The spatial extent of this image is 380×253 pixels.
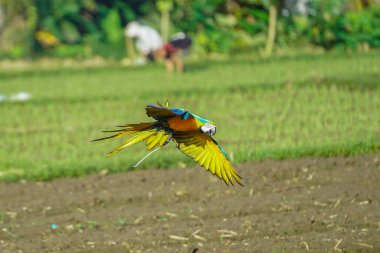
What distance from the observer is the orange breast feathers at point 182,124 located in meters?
4.91

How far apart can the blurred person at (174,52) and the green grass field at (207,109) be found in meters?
0.26

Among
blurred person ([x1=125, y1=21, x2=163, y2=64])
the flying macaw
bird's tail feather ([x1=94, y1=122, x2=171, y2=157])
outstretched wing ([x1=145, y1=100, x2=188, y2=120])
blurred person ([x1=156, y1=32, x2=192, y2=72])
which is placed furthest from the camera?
blurred person ([x1=125, y1=21, x2=163, y2=64])

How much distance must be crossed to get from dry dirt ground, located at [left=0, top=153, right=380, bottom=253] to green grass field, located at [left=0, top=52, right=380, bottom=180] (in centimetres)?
57

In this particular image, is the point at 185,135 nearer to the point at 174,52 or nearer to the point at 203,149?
the point at 203,149

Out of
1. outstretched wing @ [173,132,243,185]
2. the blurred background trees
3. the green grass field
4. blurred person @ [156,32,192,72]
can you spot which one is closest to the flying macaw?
outstretched wing @ [173,132,243,185]

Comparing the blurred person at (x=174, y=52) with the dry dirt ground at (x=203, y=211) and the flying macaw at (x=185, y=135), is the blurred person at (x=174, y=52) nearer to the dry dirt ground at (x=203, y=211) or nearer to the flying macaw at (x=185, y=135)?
the dry dirt ground at (x=203, y=211)

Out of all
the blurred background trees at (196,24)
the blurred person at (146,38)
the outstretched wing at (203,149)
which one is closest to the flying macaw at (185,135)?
the outstretched wing at (203,149)

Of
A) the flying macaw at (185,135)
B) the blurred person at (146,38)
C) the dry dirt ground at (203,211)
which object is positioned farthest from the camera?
the blurred person at (146,38)

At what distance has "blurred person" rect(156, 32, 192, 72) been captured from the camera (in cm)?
1669

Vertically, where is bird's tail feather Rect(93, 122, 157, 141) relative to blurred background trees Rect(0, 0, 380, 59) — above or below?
below

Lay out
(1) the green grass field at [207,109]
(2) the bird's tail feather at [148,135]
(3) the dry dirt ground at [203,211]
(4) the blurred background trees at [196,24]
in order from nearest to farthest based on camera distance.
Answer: (2) the bird's tail feather at [148,135], (3) the dry dirt ground at [203,211], (1) the green grass field at [207,109], (4) the blurred background trees at [196,24]

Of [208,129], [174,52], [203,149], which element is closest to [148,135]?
[203,149]

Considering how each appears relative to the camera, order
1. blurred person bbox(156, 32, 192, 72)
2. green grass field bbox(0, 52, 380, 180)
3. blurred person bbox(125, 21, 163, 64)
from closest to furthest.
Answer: green grass field bbox(0, 52, 380, 180) < blurred person bbox(156, 32, 192, 72) < blurred person bbox(125, 21, 163, 64)

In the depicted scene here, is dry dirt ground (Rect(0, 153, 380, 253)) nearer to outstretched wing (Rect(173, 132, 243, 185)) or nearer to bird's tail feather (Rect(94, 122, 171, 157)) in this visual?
outstretched wing (Rect(173, 132, 243, 185))
